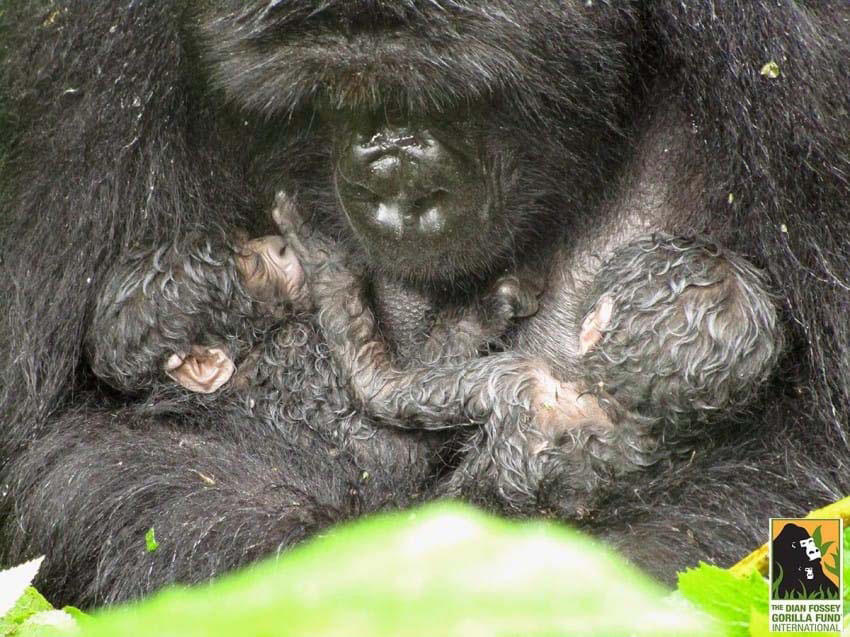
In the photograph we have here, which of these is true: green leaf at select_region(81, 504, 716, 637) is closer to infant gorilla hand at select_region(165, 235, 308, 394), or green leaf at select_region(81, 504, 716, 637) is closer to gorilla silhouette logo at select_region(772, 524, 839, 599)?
gorilla silhouette logo at select_region(772, 524, 839, 599)

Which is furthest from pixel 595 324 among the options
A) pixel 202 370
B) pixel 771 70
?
pixel 202 370

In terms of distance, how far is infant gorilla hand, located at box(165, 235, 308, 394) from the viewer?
3803 mm

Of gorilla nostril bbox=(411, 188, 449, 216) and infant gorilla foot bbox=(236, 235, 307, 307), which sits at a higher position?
gorilla nostril bbox=(411, 188, 449, 216)

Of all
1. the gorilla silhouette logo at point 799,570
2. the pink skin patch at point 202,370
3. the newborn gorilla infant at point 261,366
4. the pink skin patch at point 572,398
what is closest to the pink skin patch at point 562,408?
the pink skin patch at point 572,398

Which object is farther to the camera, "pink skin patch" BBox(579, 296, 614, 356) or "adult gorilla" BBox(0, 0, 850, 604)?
"pink skin patch" BBox(579, 296, 614, 356)

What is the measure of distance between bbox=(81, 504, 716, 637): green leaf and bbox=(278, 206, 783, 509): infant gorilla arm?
2302 mm

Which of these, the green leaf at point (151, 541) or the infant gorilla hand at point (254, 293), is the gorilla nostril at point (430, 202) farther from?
the green leaf at point (151, 541)

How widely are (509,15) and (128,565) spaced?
1.88 metres

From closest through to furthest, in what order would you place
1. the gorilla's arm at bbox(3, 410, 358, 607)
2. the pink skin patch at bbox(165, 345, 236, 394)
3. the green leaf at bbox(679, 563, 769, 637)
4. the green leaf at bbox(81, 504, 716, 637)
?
1. the green leaf at bbox(81, 504, 716, 637)
2. the green leaf at bbox(679, 563, 769, 637)
3. the gorilla's arm at bbox(3, 410, 358, 607)
4. the pink skin patch at bbox(165, 345, 236, 394)

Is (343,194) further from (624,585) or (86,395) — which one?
(624,585)

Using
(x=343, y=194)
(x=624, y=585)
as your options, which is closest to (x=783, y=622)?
(x=624, y=585)

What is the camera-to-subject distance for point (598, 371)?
11.0 feet

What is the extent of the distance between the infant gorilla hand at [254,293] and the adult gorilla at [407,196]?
0.10m

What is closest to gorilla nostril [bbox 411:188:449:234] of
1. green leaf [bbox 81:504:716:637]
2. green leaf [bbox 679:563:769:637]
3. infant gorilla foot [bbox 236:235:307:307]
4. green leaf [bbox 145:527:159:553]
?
infant gorilla foot [bbox 236:235:307:307]
